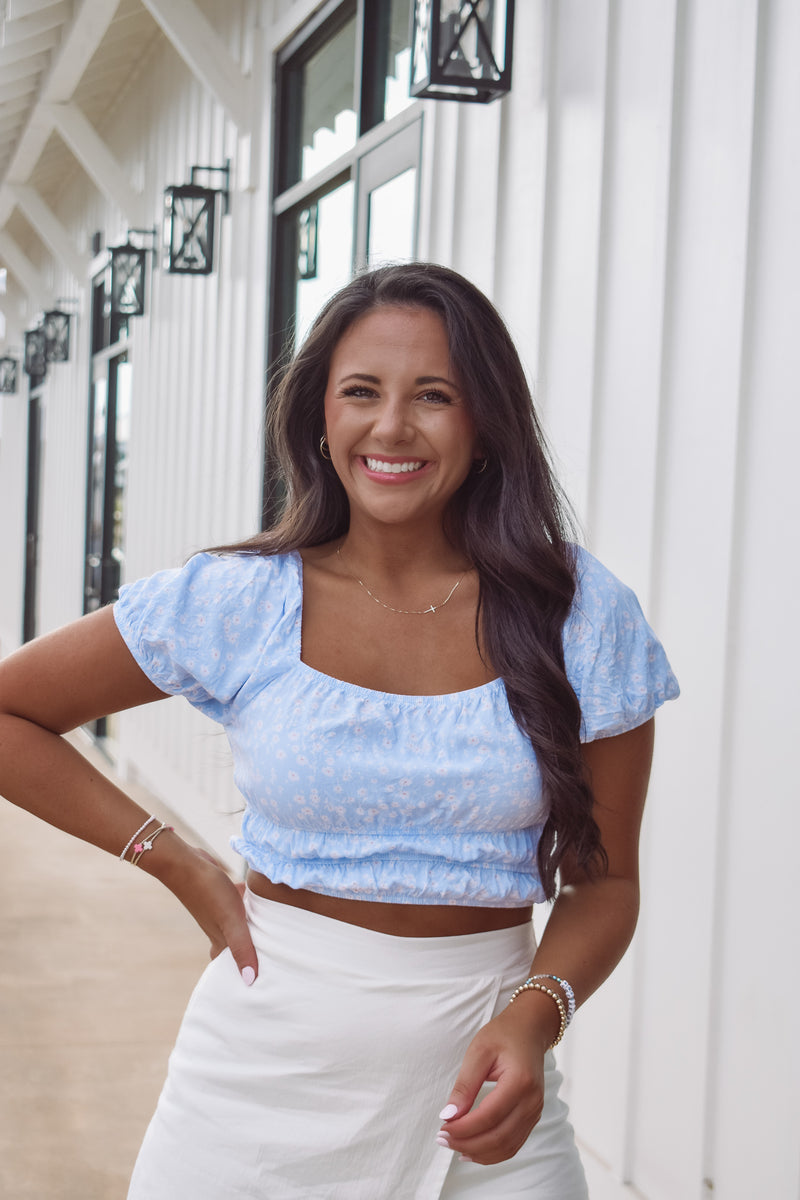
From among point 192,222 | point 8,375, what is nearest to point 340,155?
point 192,222

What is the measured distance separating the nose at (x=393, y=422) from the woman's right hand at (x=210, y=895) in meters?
0.54

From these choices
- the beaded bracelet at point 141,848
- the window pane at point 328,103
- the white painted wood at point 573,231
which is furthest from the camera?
the window pane at point 328,103

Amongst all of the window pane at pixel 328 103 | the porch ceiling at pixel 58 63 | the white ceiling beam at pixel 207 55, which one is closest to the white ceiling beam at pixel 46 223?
the porch ceiling at pixel 58 63

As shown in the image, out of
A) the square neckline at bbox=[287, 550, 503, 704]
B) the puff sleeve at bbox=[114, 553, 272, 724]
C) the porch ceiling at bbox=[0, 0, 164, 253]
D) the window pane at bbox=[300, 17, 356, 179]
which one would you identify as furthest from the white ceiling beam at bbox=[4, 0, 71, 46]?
the square neckline at bbox=[287, 550, 503, 704]

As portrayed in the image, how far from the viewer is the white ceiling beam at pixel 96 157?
677 cm

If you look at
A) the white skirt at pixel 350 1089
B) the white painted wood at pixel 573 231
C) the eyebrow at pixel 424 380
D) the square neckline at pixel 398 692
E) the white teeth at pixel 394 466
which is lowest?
the white skirt at pixel 350 1089

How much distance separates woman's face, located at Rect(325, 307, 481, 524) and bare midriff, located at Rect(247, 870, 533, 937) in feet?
1.37

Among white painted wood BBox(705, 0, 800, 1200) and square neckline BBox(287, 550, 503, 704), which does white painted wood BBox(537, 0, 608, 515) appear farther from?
square neckline BBox(287, 550, 503, 704)

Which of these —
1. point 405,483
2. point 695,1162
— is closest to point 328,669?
point 405,483

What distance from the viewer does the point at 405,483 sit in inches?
55.2

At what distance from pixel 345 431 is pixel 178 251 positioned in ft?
14.6

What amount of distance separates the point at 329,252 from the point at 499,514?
3178mm

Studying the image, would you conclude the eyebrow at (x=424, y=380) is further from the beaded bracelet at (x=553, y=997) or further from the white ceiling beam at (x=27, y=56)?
the white ceiling beam at (x=27, y=56)

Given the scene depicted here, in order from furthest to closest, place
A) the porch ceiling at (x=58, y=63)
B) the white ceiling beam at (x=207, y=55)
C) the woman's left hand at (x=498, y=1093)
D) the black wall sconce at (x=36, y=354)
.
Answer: the black wall sconce at (x=36, y=354)
the porch ceiling at (x=58, y=63)
the white ceiling beam at (x=207, y=55)
the woman's left hand at (x=498, y=1093)
